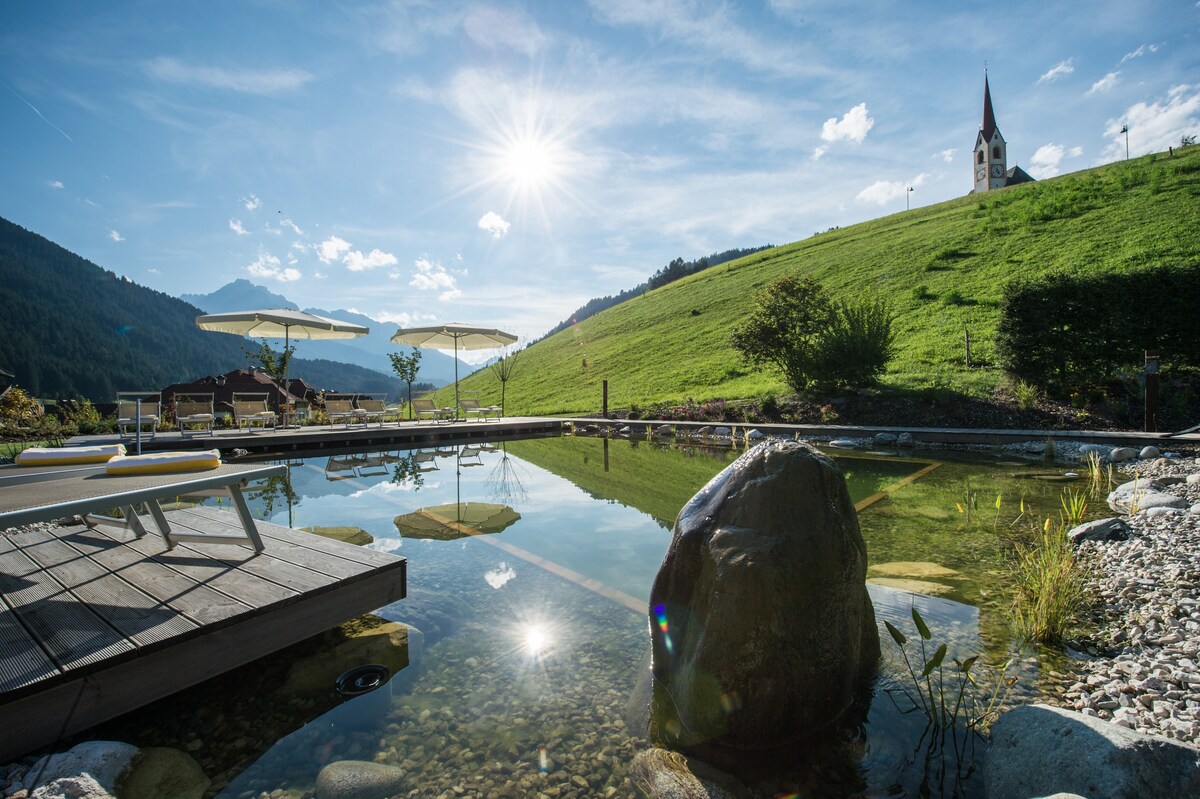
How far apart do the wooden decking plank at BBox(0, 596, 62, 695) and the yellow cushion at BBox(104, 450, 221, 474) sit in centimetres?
112

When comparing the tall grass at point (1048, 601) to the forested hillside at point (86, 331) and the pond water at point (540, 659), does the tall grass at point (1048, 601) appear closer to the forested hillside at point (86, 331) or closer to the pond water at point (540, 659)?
the pond water at point (540, 659)

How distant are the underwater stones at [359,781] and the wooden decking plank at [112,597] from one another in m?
0.95

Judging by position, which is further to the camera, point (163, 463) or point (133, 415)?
point (133, 415)

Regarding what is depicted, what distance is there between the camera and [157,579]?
3.01 metres

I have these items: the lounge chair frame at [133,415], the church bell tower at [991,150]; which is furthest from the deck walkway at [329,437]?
the church bell tower at [991,150]

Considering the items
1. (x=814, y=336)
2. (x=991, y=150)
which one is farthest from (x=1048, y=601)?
(x=991, y=150)

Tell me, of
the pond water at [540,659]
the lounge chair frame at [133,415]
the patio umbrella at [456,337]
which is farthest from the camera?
the patio umbrella at [456,337]

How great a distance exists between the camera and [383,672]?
2934 millimetres

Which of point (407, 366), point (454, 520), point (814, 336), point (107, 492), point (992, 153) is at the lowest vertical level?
point (454, 520)

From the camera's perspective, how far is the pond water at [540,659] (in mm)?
2145

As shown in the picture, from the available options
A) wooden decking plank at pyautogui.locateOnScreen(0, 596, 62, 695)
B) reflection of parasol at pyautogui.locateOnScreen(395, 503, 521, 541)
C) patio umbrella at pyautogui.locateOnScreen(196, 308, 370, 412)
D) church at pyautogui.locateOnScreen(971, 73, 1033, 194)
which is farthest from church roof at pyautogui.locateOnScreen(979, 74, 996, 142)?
Answer: wooden decking plank at pyautogui.locateOnScreen(0, 596, 62, 695)

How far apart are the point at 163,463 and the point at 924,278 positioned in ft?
90.5

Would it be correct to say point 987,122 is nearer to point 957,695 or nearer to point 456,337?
point 456,337

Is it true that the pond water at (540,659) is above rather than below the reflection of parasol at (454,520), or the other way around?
below
